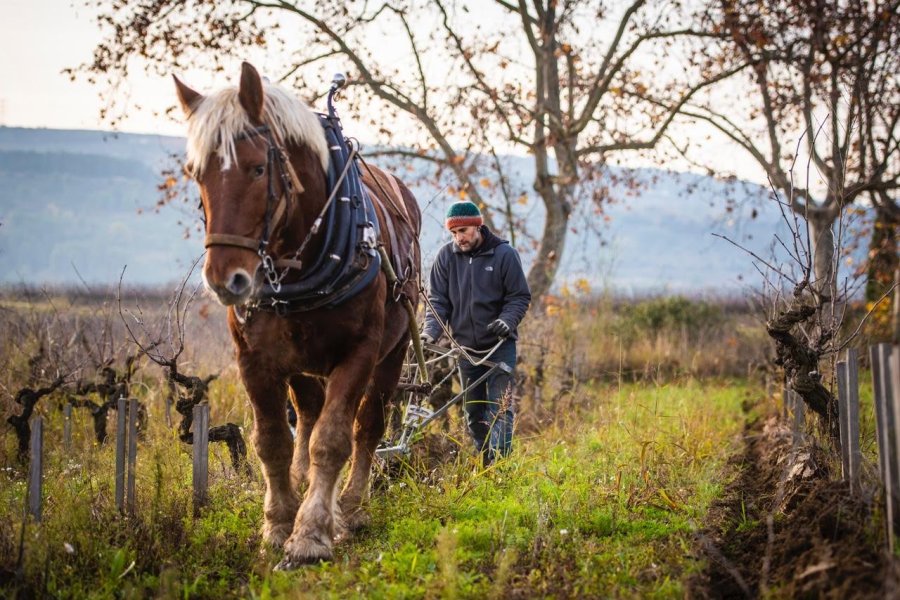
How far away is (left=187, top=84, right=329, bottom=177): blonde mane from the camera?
368cm

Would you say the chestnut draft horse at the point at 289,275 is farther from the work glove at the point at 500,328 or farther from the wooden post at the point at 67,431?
the wooden post at the point at 67,431

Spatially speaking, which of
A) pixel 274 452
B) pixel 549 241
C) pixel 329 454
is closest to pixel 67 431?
pixel 274 452

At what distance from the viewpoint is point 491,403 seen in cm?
629

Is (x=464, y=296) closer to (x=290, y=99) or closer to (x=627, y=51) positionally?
(x=290, y=99)

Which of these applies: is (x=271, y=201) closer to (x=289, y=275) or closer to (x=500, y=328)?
(x=289, y=275)

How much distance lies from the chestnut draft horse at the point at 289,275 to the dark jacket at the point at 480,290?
73.7 inches

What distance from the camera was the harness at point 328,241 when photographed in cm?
379

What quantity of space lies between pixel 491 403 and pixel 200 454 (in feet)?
7.19

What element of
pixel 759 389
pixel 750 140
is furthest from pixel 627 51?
pixel 759 389

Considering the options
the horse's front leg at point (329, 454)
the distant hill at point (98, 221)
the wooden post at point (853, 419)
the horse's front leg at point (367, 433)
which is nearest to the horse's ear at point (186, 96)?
the horse's front leg at point (329, 454)

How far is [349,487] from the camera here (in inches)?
190

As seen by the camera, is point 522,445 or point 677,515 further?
point 522,445

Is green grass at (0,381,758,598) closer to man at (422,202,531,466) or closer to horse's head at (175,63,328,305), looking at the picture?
man at (422,202,531,466)

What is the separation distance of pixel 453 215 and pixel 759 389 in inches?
291
